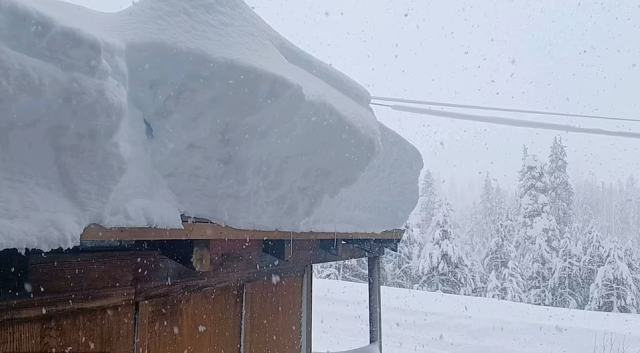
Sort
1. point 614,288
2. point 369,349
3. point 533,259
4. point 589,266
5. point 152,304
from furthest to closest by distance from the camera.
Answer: point 533,259 → point 589,266 → point 614,288 → point 369,349 → point 152,304

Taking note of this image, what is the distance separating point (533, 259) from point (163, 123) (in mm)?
28677

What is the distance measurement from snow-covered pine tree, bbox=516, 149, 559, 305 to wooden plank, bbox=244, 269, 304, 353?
2555 cm

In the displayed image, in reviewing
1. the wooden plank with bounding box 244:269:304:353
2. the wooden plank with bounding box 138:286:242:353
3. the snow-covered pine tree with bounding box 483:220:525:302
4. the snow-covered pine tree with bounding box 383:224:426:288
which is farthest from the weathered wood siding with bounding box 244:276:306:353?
the snow-covered pine tree with bounding box 483:220:525:302

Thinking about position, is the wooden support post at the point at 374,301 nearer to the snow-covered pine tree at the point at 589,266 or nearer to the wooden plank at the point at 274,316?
the wooden plank at the point at 274,316

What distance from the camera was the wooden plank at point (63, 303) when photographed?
2135 millimetres

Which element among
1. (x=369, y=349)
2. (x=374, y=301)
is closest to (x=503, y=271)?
(x=374, y=301)

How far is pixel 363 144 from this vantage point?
3.53 m

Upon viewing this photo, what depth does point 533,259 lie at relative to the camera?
2806 cm

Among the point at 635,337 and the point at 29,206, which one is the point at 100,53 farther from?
the point at 635,337

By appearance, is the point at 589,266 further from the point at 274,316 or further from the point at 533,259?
the point at 274,316

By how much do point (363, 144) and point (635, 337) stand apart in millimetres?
17168

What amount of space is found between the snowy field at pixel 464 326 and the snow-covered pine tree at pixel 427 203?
849 cm

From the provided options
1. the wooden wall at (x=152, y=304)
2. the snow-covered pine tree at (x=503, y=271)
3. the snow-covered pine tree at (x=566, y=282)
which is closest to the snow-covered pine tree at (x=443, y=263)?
the snow-covered pine tree at (x=503, y=271)

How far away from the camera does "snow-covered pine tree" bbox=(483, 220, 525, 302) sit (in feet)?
93.4
